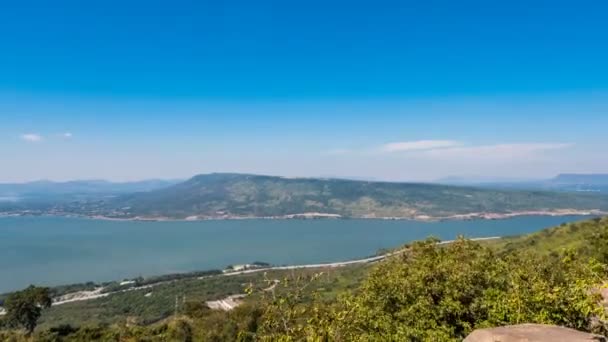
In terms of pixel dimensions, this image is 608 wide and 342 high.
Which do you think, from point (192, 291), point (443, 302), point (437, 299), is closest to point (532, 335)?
point (443, 302)

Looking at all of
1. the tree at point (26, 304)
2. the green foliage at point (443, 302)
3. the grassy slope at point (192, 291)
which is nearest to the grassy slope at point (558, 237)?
the grassy slope at point (192, 291)

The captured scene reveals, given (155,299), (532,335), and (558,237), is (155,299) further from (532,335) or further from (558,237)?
(532,335)

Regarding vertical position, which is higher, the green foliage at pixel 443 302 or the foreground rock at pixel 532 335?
the foreground rock at pixel 532 335

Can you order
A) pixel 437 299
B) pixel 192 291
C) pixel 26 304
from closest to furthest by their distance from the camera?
pixel 437 299, pixel 26 304, pixel 192 291

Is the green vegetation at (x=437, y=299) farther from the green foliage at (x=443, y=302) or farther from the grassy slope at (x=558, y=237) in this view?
the grassy slope at (x=558, y=237)

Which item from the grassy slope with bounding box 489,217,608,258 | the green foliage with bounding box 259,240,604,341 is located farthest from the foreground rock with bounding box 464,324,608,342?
the grassy slope with bounding box 489,217,608,258

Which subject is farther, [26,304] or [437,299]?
[26,304]

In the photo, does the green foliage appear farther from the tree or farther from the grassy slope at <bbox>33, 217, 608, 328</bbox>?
the grassy slope at <bbox>33, 217, 608, 328</bbox>

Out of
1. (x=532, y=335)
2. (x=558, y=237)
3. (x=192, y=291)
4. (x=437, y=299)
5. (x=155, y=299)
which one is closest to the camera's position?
(x=532, y=335)
